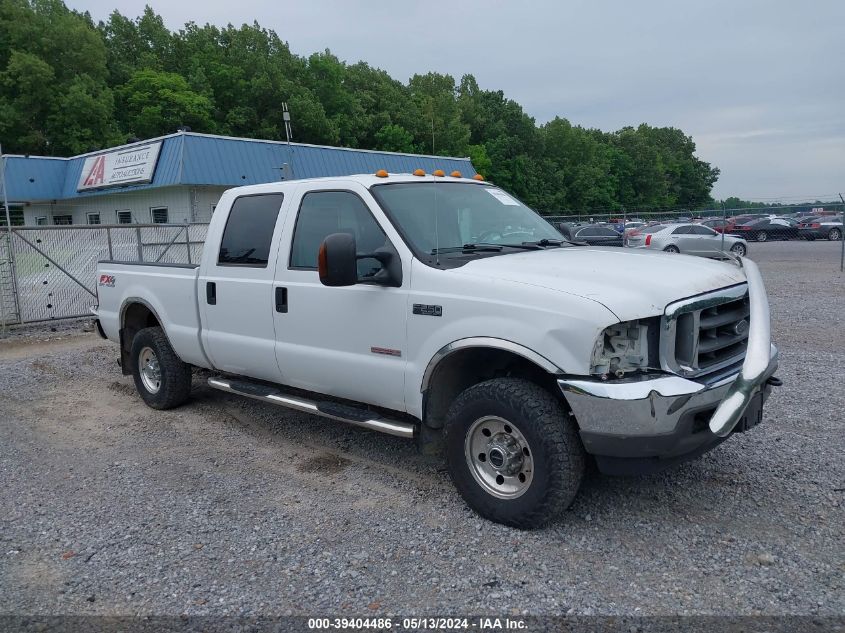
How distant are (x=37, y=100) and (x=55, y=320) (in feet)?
107

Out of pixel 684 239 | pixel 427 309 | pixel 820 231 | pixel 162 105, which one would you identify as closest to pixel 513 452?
pixel 427 309

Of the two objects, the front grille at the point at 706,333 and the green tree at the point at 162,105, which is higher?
the green tree at the point at 162,105

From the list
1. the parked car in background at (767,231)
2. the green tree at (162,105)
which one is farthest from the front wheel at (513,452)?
the green tree at (162,105)

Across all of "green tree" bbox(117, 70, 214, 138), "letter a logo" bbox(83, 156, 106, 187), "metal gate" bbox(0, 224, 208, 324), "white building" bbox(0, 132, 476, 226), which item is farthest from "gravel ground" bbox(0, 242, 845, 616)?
"green tree" bbox(117, 70, 214, 138)

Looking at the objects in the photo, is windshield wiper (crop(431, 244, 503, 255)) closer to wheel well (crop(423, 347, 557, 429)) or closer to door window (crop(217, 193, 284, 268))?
wheel well (crop(423, 347, 557, 429))

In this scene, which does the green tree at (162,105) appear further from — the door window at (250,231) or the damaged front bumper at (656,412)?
the damaged front bumper at (656,412)

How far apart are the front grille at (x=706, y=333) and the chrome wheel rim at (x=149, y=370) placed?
4861mm

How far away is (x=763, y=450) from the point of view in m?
5.03

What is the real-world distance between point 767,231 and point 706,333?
1455 inches

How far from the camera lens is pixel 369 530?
4.02 meters

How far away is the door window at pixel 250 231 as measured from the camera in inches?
208

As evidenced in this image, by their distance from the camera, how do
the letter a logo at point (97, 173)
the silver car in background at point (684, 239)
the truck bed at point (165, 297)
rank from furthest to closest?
the letter a logo at point (97, 173)
the silver car in background at point (684, 239)
the truck bed at point (165, 297)

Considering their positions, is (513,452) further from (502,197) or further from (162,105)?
(162,105)

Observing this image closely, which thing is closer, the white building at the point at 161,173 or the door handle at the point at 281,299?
the door handle at the point at 281,299
